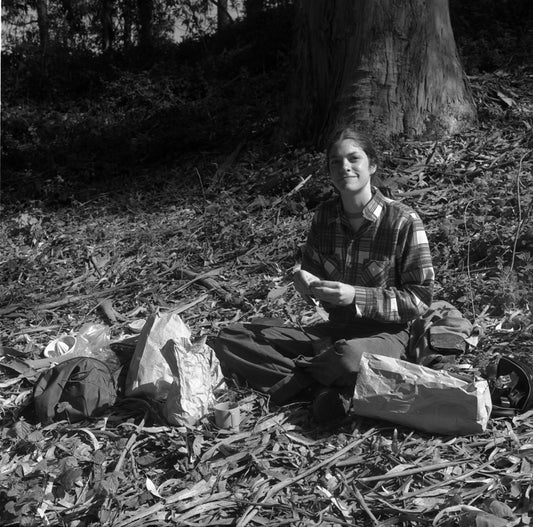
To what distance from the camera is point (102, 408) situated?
371cm

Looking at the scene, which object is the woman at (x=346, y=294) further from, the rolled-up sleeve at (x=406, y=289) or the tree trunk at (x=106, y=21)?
the tree trunk at (x=106, y=21)

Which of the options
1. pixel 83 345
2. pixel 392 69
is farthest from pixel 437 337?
pixel 392 69

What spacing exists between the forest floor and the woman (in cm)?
16

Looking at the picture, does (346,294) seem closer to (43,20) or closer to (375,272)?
(375,272)

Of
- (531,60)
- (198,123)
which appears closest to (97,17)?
(198,123)

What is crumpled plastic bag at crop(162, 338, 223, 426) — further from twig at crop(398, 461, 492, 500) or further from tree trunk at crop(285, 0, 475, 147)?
tree trunk at crop(285, 0, 475, 147)

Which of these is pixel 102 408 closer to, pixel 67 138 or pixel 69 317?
pixel 69 317

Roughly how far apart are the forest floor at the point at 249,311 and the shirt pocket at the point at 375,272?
68cm

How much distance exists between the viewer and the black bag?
3420 millimetres

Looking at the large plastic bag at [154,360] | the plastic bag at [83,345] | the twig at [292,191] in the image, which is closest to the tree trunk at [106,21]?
the twig at [292,191]

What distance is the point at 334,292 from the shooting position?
11.6 feet

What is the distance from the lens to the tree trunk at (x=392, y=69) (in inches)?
277

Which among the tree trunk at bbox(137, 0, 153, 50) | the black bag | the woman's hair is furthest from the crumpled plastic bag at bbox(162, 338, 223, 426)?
the tree trunk at bbox(137, 0, 153, 50)

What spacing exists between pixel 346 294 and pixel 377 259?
34 cm
